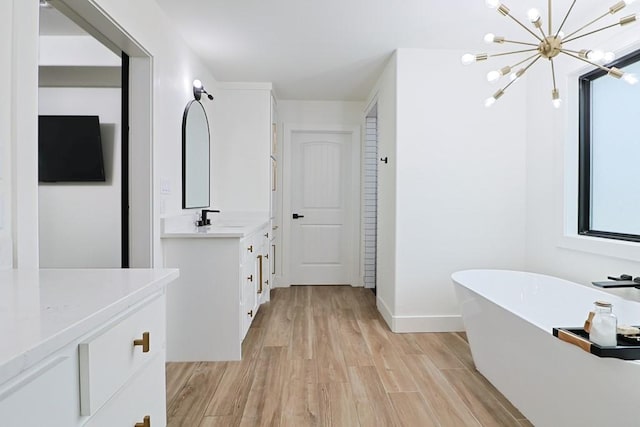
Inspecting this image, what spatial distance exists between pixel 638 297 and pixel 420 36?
2.28 metres

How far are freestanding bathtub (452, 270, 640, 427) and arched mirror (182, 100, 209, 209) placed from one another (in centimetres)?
220

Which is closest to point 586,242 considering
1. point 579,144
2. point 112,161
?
point 579,144

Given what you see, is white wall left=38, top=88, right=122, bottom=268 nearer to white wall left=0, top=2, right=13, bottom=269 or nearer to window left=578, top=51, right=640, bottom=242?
white wall left=0, top=2, right=13, bottom=269

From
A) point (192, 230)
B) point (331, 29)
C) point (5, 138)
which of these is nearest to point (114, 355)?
point (5, 138)

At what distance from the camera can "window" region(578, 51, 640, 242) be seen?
2.44 metres

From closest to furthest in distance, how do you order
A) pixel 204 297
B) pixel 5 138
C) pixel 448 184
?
pixel 5 138, pixel 204 297, pixel 448 184

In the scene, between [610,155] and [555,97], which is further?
[610,155]

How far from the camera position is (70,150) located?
3.02m

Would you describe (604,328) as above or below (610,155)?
below

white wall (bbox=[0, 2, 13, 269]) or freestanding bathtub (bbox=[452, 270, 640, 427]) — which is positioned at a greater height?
white wall (bbox=[0, 2, 13, 269])

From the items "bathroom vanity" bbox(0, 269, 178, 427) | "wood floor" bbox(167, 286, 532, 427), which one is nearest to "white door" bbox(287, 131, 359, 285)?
"wood floor" bbox(167, 286, 532, 427)

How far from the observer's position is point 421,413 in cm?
199

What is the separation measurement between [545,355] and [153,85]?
264 centimetres

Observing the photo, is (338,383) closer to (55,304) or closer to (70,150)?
(55,304)
